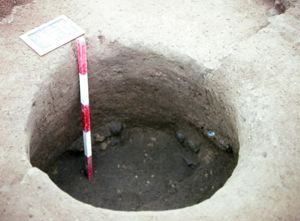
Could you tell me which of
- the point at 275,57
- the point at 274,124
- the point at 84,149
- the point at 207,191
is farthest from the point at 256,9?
the point at 84,149

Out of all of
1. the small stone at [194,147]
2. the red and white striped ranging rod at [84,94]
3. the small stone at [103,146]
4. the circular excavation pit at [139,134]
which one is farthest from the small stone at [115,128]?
the small stone at [194,147]

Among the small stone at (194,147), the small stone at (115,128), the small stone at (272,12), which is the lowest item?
the small stone at (115,128)

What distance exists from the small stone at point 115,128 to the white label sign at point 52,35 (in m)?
0.83

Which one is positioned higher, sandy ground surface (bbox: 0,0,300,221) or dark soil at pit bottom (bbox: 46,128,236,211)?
sandy ground surface (bbox: 0,0,300,221)

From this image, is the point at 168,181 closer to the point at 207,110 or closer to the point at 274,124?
the point at 207,110

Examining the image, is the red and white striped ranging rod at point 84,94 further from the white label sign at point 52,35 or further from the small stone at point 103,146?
the small stone at point 103,146

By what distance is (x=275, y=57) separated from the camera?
11.6 feet

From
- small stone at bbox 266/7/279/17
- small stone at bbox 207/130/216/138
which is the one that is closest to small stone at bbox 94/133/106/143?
small stone at bbox 207/130/216/138

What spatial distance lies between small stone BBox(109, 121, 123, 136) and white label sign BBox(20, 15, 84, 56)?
0.83 metres

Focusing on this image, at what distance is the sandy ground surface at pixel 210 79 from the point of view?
2727 mm

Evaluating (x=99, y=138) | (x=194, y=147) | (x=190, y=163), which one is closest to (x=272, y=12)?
(x=194, y=147)

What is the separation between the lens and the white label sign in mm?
3506

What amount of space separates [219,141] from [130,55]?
2.98ft

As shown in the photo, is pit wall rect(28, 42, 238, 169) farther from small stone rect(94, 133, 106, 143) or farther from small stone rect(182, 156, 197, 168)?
small stone rect(182, 156, 197, 168)
